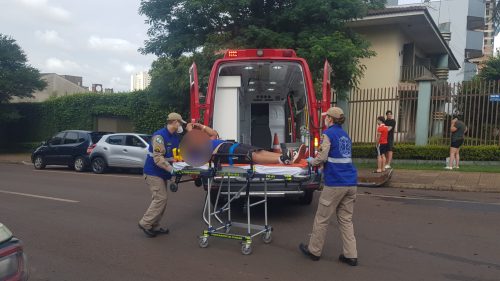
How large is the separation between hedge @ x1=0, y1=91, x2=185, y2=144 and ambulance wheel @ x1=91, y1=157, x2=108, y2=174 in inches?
208

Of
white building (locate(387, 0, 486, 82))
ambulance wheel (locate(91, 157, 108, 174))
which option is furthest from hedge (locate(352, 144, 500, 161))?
white building (locate(387, 0, 486, 82))

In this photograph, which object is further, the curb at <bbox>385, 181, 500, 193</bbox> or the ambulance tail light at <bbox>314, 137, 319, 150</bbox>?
the curb at <bbox>385, 181, 500, 193</bbox>

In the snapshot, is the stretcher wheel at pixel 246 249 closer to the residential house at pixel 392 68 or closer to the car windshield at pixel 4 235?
the car windshield at pixel 4 235

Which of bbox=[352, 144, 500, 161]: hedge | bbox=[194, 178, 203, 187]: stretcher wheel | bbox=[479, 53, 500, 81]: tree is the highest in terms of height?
bbox=[479, 53, 500, 81]: tree

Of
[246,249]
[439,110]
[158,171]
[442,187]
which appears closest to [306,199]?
[246,249]

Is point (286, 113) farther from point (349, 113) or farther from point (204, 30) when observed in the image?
point (349, 113)

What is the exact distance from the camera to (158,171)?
20.6ft

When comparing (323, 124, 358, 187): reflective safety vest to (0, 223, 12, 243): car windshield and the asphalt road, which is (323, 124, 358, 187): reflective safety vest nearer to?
the asphalt road

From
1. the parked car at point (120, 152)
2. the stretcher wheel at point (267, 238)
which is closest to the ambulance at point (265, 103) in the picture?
the stretcher wheel at point (267, 238)

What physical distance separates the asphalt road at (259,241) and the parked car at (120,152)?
4.75 meters

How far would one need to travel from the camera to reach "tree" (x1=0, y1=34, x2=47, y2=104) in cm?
2452

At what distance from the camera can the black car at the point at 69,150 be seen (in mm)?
16344

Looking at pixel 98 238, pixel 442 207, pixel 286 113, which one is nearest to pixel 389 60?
pixel 286 113

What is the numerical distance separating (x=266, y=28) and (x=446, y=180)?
6715mm
